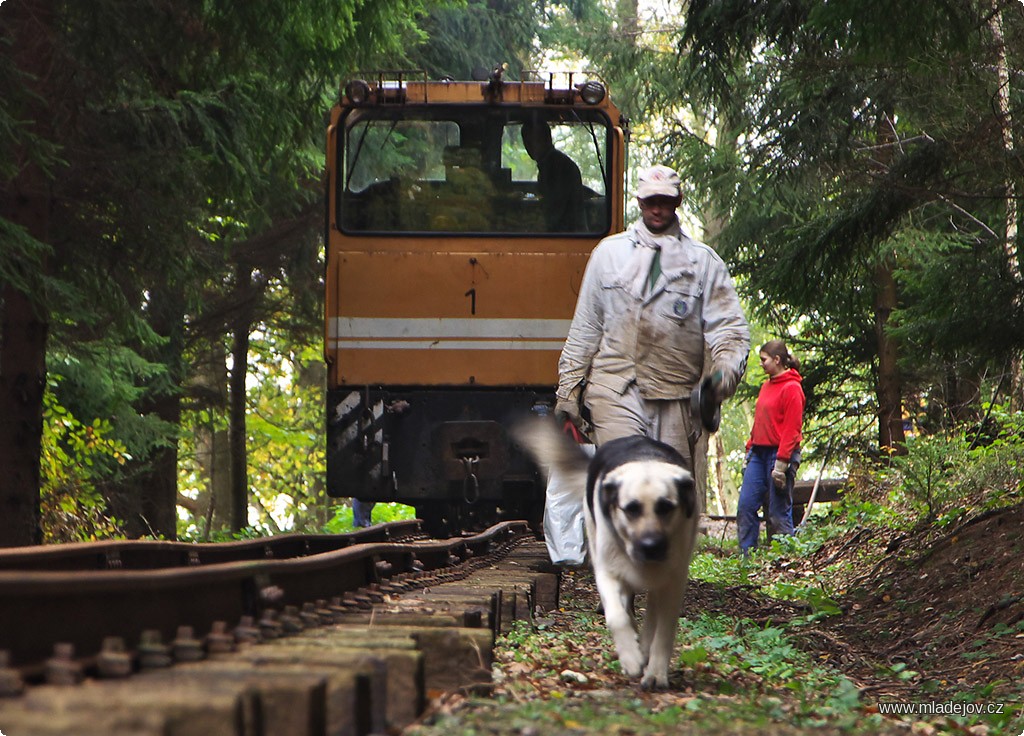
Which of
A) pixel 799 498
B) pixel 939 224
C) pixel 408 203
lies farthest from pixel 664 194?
pixel 799 498

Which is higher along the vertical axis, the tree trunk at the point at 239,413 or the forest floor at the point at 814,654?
the tree trunk at the point at 239,413

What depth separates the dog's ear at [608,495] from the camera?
470 centimetres

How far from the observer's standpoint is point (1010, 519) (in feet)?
27.5

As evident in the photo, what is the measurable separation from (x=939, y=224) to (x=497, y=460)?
582 centimetres

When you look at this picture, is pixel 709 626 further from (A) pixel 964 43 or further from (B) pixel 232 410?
(B) pixel 232 410

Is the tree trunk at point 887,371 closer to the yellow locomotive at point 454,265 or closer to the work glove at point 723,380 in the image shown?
the yellow locomotive at point 454,265

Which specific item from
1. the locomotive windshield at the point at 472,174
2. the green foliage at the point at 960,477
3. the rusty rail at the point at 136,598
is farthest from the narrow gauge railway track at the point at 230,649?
the green foliage at the point at 960,477


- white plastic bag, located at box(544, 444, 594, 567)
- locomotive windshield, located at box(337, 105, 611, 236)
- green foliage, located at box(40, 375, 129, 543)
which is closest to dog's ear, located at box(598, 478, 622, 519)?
white plastic bag, located at box(544, 444, 594, 567)

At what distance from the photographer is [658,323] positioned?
242 inches

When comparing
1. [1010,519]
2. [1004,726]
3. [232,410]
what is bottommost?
[1004,726]

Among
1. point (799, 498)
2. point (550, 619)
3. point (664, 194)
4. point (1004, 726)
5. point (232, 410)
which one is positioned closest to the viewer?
point (1004, 726)

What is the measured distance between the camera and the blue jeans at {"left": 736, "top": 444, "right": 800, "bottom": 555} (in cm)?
1111

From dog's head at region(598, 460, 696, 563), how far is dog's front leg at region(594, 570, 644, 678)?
0.22 meters

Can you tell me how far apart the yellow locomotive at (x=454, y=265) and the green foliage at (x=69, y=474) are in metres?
3.41
